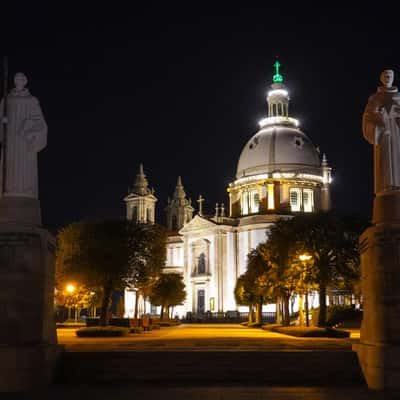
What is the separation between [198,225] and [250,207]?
9.84 metres

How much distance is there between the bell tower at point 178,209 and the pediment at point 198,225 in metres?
32.8

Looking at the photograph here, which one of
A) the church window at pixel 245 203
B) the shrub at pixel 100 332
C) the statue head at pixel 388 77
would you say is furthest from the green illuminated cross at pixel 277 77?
the statue head at pixel 388 77

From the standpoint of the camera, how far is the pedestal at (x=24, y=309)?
17.3m

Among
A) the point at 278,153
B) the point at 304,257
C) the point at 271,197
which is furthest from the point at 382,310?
the point at 278,153

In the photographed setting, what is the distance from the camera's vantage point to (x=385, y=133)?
18.9 meters

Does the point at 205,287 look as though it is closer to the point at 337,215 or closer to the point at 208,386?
the point at 337,215

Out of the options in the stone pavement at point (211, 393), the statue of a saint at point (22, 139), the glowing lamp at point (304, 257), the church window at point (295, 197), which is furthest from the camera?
the church window at point (295, 197)

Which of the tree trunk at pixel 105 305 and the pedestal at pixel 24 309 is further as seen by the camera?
the tree trunk at pixel 105 305

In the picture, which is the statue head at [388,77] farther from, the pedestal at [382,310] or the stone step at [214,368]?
the stone step at [214,368]

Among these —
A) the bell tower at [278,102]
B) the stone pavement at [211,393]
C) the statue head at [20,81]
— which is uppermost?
the bell tower at [278,102]

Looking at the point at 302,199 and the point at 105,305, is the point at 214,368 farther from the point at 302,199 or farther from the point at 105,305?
the point at 302,199

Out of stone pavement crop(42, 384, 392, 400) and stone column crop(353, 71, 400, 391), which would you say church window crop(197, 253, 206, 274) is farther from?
stone pavement crop(42, 384, 392, 400)

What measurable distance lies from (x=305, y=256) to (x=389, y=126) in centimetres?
2795

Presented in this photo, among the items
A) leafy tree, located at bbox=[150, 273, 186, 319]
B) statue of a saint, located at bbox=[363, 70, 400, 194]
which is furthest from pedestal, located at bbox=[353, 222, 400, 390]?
leafy tree, located at bbox=[150, 273, 186, 319]
